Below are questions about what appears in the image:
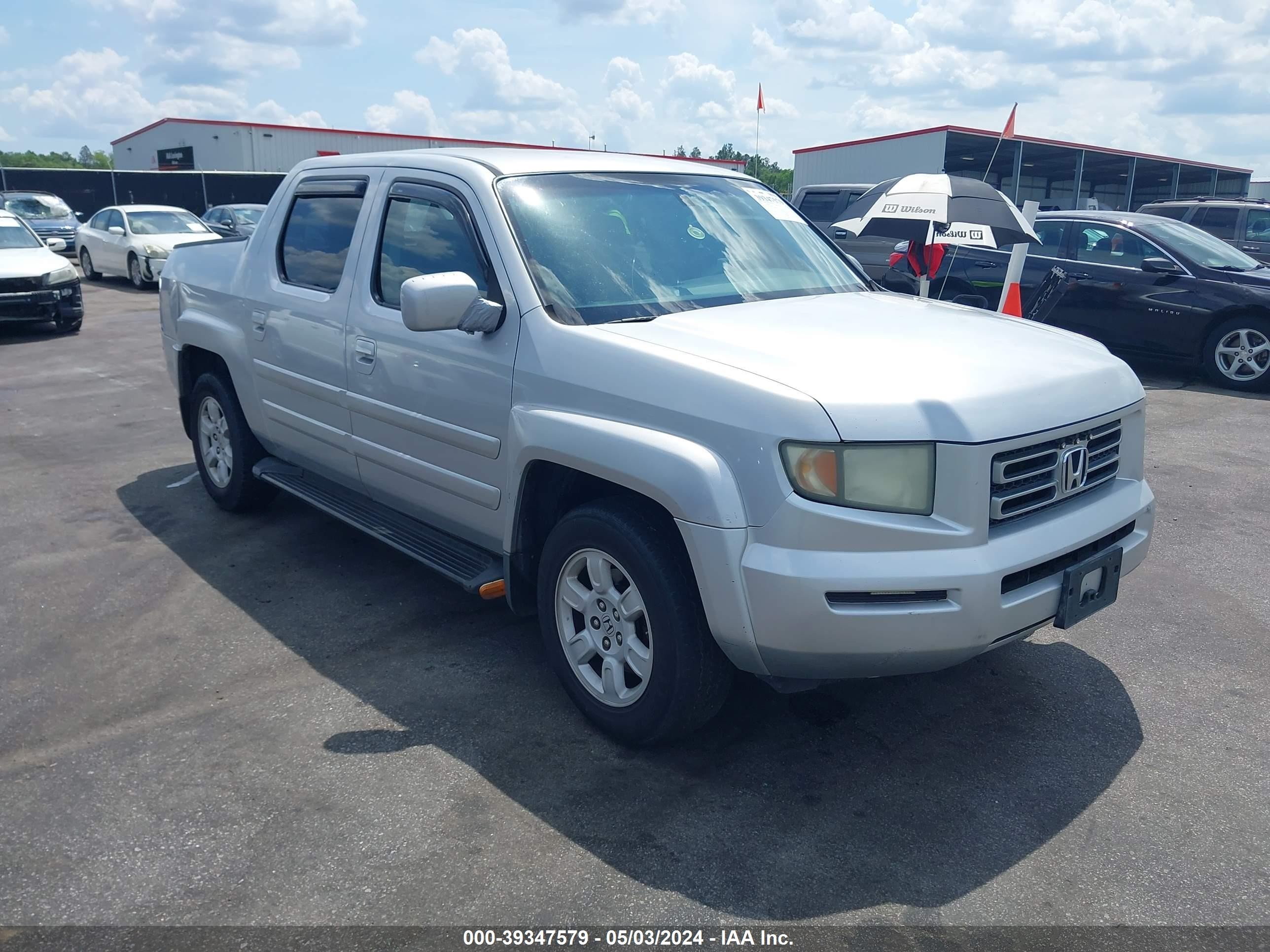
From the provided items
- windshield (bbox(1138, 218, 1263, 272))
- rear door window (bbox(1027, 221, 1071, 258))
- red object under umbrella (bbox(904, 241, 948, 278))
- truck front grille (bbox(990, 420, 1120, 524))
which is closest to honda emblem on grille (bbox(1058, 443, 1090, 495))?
truck front grille (bbox(990, 420, 1120, 524))

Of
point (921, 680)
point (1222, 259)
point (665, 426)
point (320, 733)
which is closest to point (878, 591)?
point (665, 426)

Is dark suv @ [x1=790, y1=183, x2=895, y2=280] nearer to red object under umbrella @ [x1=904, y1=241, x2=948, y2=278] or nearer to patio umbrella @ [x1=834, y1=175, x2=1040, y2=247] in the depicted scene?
red object under umbrella @ [x1=904, y1=241, x2=948, y2=278]

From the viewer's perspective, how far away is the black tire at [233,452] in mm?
5789

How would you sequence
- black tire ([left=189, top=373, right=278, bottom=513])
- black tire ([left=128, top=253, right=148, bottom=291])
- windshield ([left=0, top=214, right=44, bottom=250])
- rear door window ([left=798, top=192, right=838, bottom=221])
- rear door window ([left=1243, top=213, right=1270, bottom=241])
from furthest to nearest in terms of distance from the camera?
black tire ([left=128, top=253, right=148, bottom=291]) → rear door window ([left=798, top=192, right=838, bottom=221]) → rear door window ([left=1243, top=213, right=1270, bottom=241]) → windshield ([left=0, top=214, right=44, bottom=250]) → black tire ([left=189, top=373, right=278, bottom=513])

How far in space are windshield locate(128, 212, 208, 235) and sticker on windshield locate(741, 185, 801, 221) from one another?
1805 cm

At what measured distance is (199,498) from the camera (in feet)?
21.7

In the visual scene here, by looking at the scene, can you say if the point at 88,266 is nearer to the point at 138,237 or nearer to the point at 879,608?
the point at 138,237

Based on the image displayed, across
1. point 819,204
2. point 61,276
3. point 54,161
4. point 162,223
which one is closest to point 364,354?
point 61,276

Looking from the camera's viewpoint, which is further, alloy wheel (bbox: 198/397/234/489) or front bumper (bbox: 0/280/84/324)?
front bumper (bbox: 0/280/84/324)

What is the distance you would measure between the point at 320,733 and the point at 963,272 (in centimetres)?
1005

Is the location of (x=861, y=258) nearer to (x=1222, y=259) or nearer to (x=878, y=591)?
(x=1222, y=259)

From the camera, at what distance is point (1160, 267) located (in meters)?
10.4

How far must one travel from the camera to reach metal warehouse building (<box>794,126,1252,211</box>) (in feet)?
102

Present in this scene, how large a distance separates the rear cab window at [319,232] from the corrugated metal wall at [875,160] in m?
26.1
